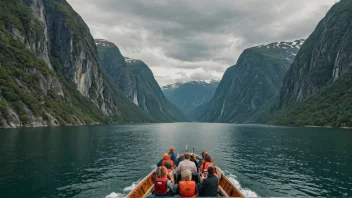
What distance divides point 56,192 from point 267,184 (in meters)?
20.7

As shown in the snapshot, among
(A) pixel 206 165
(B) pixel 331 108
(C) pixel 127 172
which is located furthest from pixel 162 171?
(B) pixel 331 108

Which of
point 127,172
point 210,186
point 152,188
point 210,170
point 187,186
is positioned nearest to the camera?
point 187,186

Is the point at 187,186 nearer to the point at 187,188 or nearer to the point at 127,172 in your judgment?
the point at 187,188

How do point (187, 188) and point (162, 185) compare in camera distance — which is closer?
point (187, 188)

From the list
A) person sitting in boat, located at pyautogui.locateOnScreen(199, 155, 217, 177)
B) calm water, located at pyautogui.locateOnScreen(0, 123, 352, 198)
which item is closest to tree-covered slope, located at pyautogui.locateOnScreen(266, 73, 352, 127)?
calm water, located at pyautogui.locateOnScreen(0, 123, 352, 198)

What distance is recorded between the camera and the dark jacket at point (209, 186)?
15.8 meters

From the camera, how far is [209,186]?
1581 centimetres

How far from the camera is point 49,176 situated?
3036 centimetres

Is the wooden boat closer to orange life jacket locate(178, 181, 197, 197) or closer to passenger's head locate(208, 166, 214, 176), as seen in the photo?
passenger's head locate(208, 166, 214, 176)

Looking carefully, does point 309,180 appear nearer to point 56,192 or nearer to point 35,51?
point 56,192

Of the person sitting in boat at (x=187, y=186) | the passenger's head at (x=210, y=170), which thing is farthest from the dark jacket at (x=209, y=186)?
the person sitting in boat at (x=187, y=186)

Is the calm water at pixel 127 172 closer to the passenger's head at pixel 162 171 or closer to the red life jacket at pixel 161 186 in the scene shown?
the red life jacket at pixel 161 186

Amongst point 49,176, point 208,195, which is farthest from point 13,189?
point 208,195

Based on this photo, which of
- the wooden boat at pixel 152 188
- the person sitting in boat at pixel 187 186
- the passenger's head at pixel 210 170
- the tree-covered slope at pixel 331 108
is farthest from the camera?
the tree-covered slope at pixel 331 108
